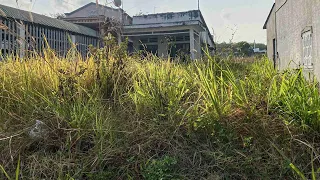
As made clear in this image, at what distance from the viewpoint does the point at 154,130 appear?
99.0 inches

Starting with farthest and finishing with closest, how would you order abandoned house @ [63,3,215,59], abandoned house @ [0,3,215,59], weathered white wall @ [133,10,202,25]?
weathered white wall @ [133,10,202,25] → abandoned house @ [63,3,215,59] → abandoned house @ [0,3,215,59]

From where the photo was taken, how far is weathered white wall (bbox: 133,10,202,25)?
17141 mm

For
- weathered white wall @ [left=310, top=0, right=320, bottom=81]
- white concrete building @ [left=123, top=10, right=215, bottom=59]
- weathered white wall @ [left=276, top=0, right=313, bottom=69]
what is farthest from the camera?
white concrete building @ [left=123, top=10, right=215, bottom=59]

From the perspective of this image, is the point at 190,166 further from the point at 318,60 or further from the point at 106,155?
the point at 318,60

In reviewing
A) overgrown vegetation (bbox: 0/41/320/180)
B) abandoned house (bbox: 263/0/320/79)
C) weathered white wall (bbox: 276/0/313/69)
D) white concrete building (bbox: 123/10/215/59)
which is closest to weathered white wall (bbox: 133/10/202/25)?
white concrete building (bbox: 123/10/215/59)

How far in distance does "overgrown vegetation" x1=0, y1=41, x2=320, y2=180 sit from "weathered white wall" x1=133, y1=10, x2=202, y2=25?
48.2 feet

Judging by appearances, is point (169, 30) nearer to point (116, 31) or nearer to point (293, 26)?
point (293, 26)

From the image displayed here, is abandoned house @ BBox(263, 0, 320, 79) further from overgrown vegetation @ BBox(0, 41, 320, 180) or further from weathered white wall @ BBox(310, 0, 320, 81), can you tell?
overgrown vegetation @ BBox(0, 41, 320, 180)

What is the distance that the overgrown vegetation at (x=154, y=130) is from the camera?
6.97 feet

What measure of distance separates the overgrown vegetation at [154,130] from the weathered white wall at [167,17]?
578 inches

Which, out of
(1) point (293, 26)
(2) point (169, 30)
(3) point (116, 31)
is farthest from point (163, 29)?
(3) point (116, 31)

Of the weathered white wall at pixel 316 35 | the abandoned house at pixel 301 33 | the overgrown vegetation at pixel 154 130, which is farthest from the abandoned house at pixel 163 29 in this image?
the overgrown vegetation at pixel 154 130

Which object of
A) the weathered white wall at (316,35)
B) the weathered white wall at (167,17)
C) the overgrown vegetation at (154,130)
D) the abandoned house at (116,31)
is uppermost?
the weathered white wall at (167,17)

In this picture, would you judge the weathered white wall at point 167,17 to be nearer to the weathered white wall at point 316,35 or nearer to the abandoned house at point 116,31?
the abandoned house at point 116,31
